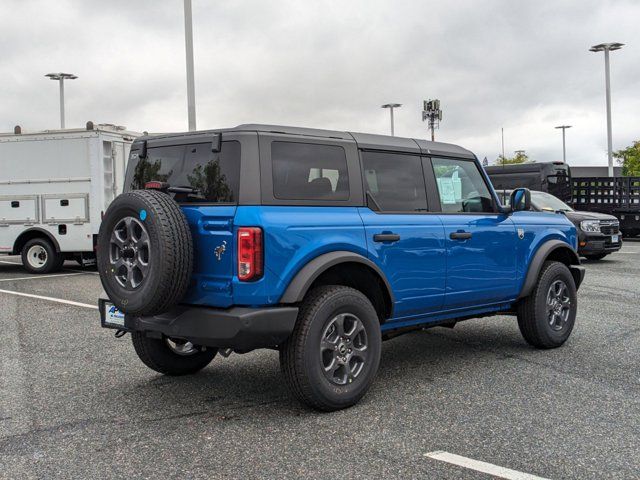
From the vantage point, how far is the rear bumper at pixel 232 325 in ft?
13.8

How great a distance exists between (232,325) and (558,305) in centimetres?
377

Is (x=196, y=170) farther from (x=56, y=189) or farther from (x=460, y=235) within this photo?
→ (x=56, y=189)

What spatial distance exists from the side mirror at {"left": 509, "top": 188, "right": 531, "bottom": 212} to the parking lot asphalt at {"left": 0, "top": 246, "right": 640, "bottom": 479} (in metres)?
1.35

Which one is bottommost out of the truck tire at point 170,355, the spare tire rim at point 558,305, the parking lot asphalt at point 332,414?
the parking lot asphalt at point 332,414

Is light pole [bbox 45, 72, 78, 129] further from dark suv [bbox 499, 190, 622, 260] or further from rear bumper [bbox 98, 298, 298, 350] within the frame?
rear bumper [bbox 98, 298, 298, 350]

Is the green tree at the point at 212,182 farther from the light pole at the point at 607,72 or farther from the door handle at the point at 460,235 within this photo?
the light pole at the point at 607,72

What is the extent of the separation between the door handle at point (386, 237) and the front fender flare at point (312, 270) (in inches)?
8.9

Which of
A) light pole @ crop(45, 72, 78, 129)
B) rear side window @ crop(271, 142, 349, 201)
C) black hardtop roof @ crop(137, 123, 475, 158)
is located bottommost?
rear side window @ crop(271, 142, 349, 201)

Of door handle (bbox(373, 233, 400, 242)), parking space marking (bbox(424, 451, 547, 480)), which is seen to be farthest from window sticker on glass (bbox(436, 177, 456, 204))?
parking space marking (bbox(424, 451, 547, 480))

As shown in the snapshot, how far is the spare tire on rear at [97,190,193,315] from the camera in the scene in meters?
4.21

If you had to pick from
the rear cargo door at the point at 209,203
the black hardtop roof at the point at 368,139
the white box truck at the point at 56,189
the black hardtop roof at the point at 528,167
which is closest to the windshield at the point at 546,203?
the black hardtop roof at the point at 528,167

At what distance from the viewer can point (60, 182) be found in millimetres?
13805

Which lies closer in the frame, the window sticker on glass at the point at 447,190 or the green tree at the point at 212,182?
the green tree at the point at 212,182

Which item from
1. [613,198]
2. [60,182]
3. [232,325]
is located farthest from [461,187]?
[613,198]
